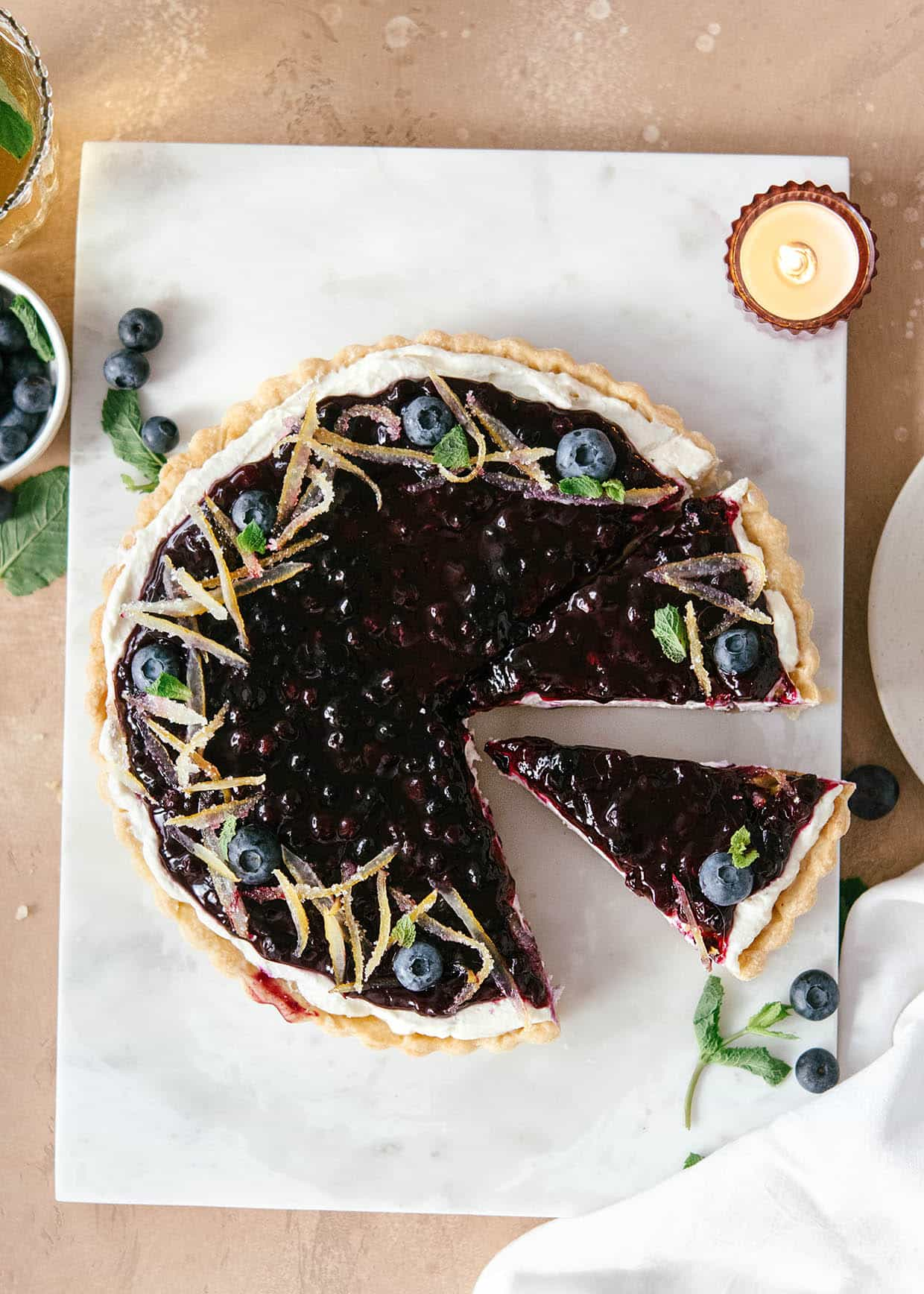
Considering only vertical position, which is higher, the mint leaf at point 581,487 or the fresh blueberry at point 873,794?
the mint leaf at point 581,487

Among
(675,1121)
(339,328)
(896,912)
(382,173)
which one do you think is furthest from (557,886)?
(382,173)

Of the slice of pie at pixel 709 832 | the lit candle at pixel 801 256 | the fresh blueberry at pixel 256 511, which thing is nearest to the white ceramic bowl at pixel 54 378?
the fresh blueberry at pixel 256 511

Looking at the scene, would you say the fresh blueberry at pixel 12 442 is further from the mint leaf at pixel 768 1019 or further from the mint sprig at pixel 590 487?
the mint leaf at pixel 768 1019

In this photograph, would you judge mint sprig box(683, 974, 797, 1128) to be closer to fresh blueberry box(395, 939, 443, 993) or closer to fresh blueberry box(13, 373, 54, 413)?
fresh blueberry box(395, 939, 443, 993)

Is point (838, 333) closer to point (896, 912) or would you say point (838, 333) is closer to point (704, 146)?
point (704, 146)

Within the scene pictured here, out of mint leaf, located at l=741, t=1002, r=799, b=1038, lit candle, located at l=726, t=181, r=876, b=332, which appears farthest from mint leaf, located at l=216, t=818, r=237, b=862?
lit candle, located at l=726, t=181, r=876, b=332

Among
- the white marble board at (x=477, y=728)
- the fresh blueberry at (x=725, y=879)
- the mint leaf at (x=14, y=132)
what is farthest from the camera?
the white marble board at (x=477, y=728)

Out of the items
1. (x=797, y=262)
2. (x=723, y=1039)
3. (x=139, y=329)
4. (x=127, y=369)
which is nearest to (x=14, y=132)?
(x=139, y=329)
